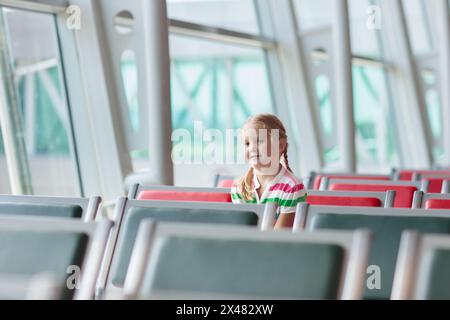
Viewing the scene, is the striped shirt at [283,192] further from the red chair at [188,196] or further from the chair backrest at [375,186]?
the chair backrest at [375,186]

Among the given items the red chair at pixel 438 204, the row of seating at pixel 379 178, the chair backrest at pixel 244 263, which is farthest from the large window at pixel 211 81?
the chair backrest at pixel 244 263

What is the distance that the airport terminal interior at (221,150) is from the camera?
252 centimetres

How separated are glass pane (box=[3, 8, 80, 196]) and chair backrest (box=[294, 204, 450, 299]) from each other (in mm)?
3874

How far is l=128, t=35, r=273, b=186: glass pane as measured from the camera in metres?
9.96

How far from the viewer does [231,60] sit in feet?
37.6

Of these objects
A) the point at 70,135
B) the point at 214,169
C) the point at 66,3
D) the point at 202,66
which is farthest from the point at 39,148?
the point at 202,66

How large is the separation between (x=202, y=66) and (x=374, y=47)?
151 inches

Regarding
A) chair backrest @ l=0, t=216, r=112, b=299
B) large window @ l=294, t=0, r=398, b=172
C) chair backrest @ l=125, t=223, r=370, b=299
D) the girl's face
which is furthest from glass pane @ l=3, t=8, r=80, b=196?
chair backrest @ l=125, t=223, r=370, b=299

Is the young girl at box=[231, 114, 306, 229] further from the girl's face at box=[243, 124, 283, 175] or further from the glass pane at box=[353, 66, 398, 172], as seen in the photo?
the glass pane at box=[353, 66, 398, 172]

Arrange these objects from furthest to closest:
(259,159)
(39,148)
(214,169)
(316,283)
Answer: (214,169) → (39,148) → (259,159) → (316,283)

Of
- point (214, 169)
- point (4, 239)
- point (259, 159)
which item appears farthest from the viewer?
point (214, 169)

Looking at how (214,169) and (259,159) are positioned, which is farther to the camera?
→ (214,169)

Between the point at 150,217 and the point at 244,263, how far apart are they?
A: 1.33 m

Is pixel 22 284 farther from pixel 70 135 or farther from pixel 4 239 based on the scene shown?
pixel 70 135
